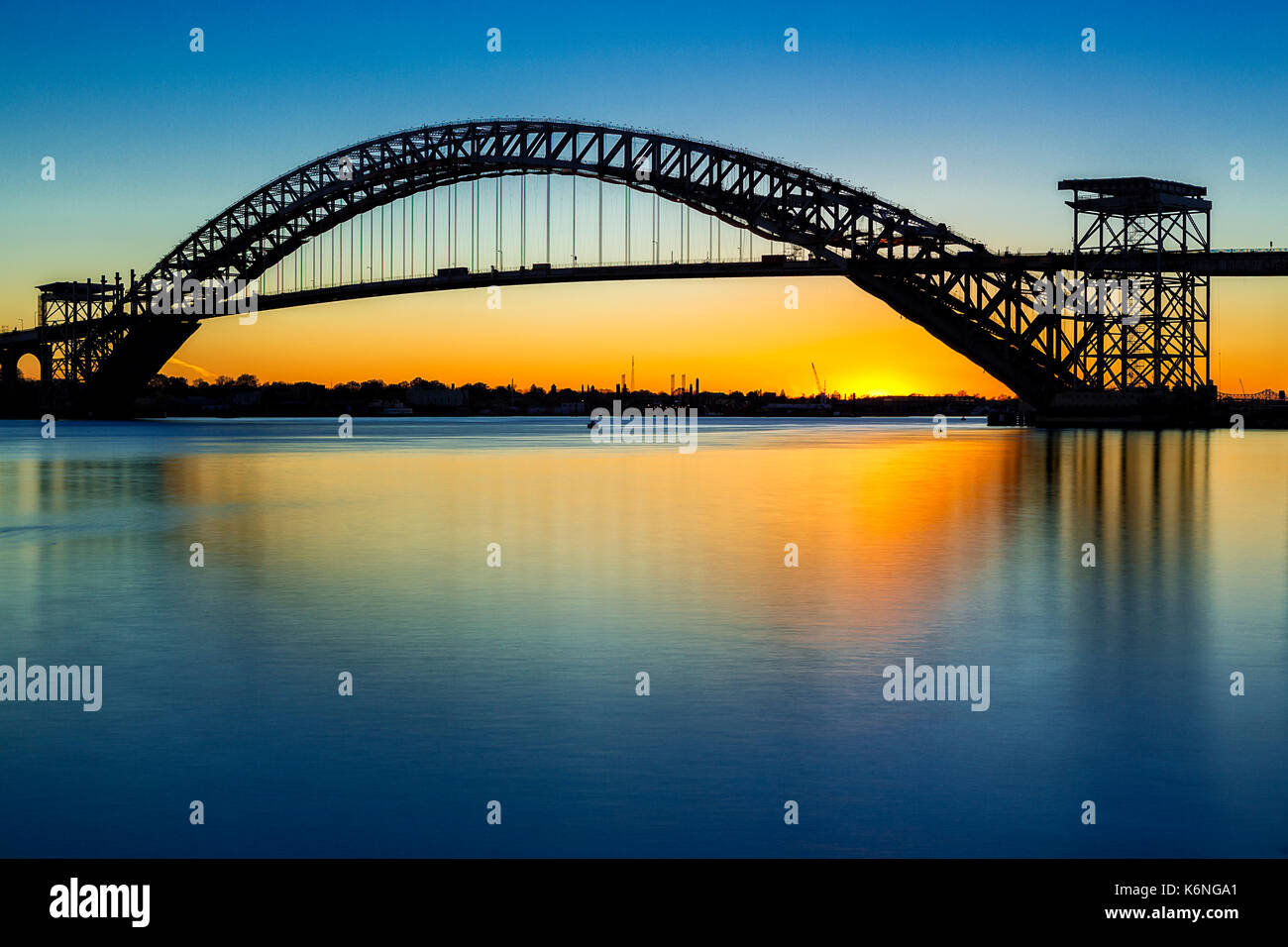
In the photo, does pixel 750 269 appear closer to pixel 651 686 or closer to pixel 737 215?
pixel 737 215

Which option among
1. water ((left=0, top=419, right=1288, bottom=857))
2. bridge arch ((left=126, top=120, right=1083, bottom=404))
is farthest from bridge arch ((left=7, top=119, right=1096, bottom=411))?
water ((left=0, top=419, right=1288, bottom=857))

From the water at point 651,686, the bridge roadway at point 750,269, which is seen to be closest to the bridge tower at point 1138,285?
the bridge roadway at point 750,269

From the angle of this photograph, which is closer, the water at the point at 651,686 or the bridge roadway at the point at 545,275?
the water at the point at 651,686

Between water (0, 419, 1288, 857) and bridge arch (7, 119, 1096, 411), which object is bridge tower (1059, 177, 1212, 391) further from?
water (0, 419, 1288, 857)

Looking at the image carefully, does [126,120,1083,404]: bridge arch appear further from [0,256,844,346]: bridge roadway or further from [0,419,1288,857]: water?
[0,419,1288,857]: water

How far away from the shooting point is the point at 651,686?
8.43m

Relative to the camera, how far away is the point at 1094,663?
9211 mm

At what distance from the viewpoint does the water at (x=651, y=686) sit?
5.76m

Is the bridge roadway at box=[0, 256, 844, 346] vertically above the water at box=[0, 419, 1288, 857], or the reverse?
the bridge roadway at box=[0, 256, 844, 346]

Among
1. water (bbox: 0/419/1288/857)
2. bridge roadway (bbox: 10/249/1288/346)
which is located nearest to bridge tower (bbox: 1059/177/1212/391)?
bridge roadway (bbox: 10/249/1288/346)

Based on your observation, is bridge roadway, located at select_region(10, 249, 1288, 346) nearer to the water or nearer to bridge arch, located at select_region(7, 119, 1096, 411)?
bridge arch, located at select_region(7, 119, 1096, 411)

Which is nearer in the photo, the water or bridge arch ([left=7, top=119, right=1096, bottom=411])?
the water

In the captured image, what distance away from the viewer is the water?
576 centimetres

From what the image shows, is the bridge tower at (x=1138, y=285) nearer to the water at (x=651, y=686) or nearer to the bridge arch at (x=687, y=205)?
the bridge arch at (x=687, y=205)
